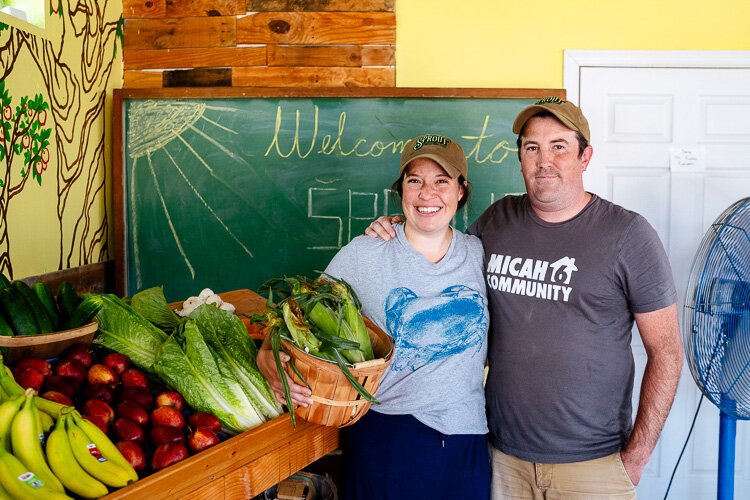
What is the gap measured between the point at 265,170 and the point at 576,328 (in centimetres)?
164

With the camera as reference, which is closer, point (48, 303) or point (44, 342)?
point (44, 342)

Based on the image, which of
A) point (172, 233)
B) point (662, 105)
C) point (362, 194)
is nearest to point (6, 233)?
point (172, 233)

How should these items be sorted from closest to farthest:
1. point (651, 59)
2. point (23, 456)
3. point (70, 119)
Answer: point (23, 456)
point (70, 119)
point (651, 59)

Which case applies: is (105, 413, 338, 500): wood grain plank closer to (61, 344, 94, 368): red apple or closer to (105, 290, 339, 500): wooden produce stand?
(105, 290, 339, 500): wooden produce stand

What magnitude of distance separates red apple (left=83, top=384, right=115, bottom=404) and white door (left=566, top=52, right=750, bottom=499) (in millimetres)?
2222

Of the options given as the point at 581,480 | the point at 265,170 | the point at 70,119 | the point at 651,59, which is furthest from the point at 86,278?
the point at 651,59

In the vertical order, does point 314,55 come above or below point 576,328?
above

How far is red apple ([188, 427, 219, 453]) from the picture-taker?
54.6 inches

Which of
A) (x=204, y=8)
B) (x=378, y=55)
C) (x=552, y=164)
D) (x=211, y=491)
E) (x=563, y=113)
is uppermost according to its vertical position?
(x=204, y=8)

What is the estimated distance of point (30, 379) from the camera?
141 cm

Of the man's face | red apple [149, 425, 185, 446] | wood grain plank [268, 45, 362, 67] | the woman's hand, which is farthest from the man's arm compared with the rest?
wood grain plank [268, 45, 362, 67]

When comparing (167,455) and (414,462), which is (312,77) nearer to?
(414,462)

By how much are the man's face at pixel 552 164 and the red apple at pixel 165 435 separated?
1.11 m

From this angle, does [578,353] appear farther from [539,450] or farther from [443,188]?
[443,188]
